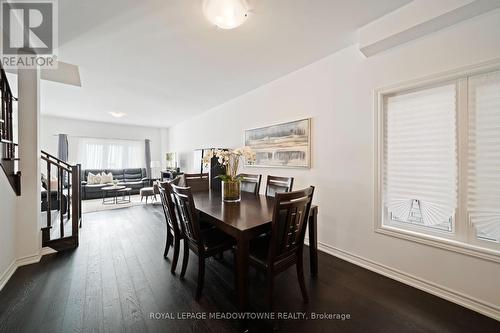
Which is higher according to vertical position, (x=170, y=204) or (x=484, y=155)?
(x=484, y=155)

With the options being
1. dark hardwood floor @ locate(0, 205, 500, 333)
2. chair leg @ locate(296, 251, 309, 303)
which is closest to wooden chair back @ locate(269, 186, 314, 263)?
chair leg @ locate(296, 251, 309, 303)

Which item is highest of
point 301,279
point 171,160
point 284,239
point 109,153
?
point 109,153

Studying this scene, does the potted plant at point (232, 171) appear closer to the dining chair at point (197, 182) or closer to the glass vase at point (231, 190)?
the glass vase at point (231, 190)

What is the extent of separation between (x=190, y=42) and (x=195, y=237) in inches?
85.2

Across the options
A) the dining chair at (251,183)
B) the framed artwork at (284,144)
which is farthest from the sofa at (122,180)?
the dining chair at (251,183)

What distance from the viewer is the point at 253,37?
2.20m

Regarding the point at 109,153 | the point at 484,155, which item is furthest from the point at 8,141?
the point at 109,153

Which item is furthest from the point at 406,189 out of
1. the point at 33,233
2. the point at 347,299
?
the point at 33,233

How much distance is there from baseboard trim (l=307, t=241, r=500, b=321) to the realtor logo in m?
3.90

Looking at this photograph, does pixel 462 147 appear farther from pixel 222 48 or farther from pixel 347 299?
pixel 222 48

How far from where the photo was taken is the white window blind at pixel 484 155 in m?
1.55

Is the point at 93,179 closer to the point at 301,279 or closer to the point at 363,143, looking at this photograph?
the point at 301,279

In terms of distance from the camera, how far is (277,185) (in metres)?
2.51

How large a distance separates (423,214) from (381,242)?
488mm
